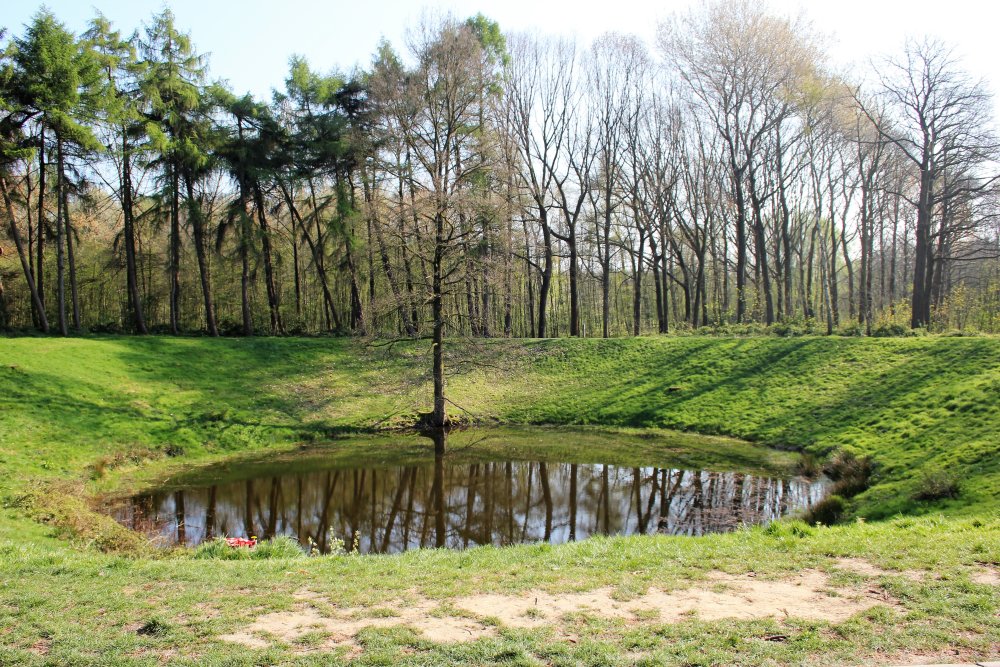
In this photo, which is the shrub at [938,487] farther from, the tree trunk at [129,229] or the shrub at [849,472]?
the tree trunk at [129,229]

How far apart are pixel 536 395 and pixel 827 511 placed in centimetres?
1422

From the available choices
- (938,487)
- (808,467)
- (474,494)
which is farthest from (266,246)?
(938,487)

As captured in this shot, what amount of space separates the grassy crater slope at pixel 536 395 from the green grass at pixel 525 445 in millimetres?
90

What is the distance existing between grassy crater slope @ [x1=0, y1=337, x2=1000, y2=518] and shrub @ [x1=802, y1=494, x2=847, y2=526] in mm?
483

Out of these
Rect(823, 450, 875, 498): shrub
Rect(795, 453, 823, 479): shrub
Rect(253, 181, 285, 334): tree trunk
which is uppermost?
Rect(253, 181, 285, 334): tree trunk

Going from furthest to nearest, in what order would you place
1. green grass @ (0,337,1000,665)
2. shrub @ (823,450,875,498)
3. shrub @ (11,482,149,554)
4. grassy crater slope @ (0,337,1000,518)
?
grassy crater slope @ (0,337,1000,518) < shrub @ (823,450,875,498) < shrub @ (11,482,149,554) < green grass @ (0,337,1000,665)

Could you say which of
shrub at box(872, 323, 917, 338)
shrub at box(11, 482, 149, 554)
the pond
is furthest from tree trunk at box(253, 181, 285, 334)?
shrub at box(872, 323, 917, 338)

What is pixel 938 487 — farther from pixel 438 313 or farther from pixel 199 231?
pixel 199 231

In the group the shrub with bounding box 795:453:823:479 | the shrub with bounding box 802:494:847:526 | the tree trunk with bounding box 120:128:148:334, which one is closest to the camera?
the shrub with bounding box 802:494:847:526

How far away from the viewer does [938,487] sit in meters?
10.8

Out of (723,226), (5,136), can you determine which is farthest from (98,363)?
(723,226)

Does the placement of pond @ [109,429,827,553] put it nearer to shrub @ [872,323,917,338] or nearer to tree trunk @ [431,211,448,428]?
tree trunk @ [431,211,448,428]

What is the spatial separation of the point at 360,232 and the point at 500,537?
76.2 feet

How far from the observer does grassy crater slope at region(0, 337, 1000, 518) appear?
1452 cm
